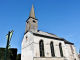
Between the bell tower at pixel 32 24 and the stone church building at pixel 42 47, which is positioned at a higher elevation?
the bell tower at pixel 32 24

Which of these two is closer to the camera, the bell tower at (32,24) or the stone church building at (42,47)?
the stone church building at (42,47)

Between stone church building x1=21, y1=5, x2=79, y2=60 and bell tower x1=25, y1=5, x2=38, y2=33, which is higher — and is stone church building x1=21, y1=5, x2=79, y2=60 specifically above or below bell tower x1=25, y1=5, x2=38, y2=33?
below

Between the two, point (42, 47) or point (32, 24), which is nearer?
point (42, 47)

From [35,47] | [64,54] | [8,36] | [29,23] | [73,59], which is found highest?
[29,23]

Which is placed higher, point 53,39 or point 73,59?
point 53,39

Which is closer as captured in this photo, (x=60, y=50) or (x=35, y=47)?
(x=35, y=47)

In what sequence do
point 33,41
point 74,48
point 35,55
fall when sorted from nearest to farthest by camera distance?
point 35,55
point 33,41
point 74,48

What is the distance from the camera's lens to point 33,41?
15.3m

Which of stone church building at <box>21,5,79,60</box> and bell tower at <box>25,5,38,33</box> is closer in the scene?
stone church building at <box>21,5,79,60</box>

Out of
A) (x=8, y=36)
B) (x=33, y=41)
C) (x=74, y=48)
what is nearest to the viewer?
(x=8, y=36)

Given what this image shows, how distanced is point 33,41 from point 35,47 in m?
1.38

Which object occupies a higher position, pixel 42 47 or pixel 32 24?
pixel 32 24

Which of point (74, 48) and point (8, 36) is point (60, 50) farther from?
point (8, 36)

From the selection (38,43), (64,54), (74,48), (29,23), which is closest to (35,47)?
(38,43)
